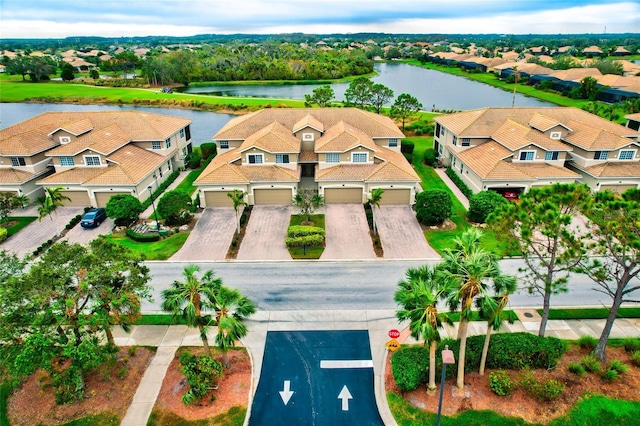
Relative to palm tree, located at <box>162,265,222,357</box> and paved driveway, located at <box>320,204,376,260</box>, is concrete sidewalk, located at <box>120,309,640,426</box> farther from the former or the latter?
paved driveway, located at <box>320,204,376,260</box>

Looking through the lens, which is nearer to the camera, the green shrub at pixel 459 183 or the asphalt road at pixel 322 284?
the asphalt road at pixel 322 284

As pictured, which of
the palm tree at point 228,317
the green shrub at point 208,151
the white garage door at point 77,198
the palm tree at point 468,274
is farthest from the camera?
the green shrub at point 208,151

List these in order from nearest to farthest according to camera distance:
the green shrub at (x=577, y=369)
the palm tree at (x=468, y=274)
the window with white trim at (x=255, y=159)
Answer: the palm tree at (x=468, y=274)
the green shrub at (x=577, y=369)
the window with white trim at (x=255, y=159)

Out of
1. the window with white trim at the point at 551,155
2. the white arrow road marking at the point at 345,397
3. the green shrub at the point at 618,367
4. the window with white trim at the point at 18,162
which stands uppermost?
the window with white trim at the point at 18,162

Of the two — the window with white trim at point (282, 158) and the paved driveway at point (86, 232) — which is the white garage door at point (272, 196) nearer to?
the window with white trim at point (282, 158)

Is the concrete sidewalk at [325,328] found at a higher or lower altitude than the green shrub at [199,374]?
lower

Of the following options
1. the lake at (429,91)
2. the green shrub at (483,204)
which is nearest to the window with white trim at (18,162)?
the green shrub at (483,204)

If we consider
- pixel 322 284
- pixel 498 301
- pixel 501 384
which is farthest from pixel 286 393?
pixel 498 301

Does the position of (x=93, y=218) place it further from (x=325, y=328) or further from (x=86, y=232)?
(x=325, y=328)
